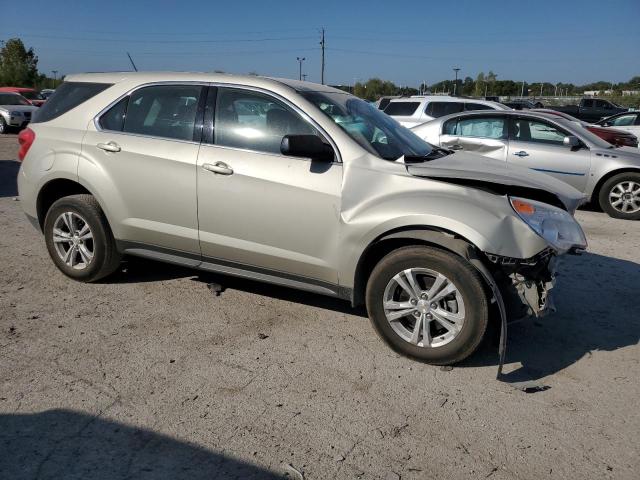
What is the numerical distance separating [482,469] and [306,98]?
2.70m

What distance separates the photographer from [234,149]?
13.5ft

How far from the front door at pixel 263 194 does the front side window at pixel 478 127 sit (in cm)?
622

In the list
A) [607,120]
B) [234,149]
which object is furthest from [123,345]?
[607,120]

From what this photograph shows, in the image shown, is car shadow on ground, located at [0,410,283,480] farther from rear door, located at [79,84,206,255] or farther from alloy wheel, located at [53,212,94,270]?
alloy wheel, located at [53,212,94,270]

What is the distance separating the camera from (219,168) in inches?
161

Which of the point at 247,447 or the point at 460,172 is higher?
the point at 460,172

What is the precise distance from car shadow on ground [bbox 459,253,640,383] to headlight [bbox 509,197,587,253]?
81 centimetres

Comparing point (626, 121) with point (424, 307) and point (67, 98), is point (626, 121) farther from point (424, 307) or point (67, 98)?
point (67, 98)

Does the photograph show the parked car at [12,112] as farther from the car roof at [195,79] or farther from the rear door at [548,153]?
the rear door at [548,153]

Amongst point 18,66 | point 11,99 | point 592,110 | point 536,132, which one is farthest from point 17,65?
point 536,132

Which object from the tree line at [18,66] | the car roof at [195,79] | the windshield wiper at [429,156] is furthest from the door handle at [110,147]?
the tree line at [18,66]

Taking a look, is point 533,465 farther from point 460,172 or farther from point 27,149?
point 27,149

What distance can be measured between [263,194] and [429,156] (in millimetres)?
1354

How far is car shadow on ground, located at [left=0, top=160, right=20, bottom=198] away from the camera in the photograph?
919 cm
